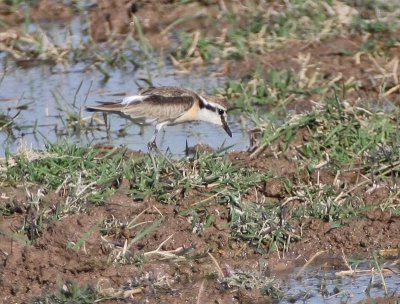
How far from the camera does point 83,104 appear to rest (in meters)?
9.83

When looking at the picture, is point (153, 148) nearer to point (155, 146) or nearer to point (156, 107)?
point (155, 146)

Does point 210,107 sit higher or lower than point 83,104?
higher

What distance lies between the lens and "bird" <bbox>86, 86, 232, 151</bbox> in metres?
9.41

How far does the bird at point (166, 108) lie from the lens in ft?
30.9

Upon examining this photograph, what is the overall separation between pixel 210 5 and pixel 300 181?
4685 mm

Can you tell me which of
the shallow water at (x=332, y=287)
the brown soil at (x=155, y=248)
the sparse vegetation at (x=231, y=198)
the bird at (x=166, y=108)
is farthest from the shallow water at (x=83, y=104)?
the shallow water at (x=332, y=287)

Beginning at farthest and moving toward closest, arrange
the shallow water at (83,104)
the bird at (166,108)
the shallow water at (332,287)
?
1. the shallow water at (83,104)
2. the bird at (166,108)
3. the shallow water at (332,287)

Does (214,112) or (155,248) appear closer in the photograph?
(155,248)

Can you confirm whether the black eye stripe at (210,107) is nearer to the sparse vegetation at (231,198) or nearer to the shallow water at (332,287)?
the sparse vegetation at (231,198)

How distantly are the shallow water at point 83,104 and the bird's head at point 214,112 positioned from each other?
0.43 feet

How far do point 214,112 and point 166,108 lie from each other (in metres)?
0.36

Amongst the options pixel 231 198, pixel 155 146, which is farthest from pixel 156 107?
pixel 231 198

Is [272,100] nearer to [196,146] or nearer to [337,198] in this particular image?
[196,146]

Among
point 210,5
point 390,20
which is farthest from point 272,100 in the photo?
point 210,5
